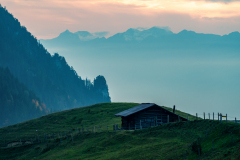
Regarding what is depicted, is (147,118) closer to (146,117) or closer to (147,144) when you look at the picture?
(146,117)

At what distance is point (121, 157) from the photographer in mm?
40656

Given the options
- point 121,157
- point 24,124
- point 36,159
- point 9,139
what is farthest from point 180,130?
point 24,124

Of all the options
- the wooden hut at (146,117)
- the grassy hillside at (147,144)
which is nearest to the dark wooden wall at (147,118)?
the wooden hut at (146,117)

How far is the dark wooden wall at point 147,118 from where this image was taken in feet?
201

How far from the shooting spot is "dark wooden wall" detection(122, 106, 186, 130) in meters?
61.1

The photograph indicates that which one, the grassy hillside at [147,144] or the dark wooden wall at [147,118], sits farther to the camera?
the dark wooden wall at [147,118]

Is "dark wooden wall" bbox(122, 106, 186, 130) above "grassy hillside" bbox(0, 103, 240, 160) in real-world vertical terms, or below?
above

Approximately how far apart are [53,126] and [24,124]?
10213mm

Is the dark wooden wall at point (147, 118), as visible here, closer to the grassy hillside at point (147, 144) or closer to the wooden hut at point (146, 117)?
the wooden hut at point (146, 117)

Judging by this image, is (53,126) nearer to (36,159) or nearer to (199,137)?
(36,159)

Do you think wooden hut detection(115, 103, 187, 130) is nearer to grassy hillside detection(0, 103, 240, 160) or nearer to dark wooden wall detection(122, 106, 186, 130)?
dark wooden wall detection(122, 106, 186, 130)

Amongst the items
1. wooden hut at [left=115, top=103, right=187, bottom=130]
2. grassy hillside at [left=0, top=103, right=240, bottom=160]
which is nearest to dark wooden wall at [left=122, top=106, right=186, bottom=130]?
wooden hut at [left=115, top=103, right=187, bottom=130]

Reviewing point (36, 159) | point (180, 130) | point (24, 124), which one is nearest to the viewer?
point (180, 130)

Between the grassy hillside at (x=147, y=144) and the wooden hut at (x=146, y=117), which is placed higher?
the wooden hut at (x=146, y=117)
